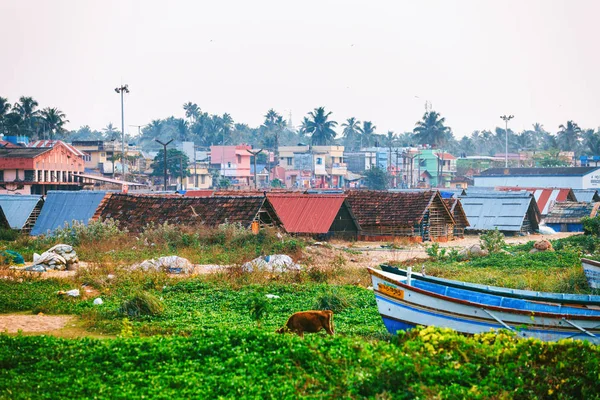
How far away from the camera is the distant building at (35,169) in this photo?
57.7 metres

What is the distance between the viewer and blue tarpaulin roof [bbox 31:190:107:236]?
113 feet

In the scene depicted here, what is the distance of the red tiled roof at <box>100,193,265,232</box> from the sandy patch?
15652 millimetres

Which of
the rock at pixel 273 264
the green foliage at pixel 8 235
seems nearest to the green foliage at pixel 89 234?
the green foliage at pixel 8 235

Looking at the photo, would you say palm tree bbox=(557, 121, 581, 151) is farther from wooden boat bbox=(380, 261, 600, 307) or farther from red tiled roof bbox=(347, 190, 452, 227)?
wooden boat bbox=(380, 261, 600, 307)

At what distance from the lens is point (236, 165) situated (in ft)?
309

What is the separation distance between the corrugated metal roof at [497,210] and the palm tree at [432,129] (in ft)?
233

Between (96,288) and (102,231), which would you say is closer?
(96,288)

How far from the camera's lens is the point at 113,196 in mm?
35188

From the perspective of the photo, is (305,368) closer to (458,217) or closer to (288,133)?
(458,217)

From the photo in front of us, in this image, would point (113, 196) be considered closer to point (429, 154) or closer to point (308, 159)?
point (308, 159)

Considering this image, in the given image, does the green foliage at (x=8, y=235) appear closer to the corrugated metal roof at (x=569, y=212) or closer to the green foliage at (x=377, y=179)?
the corrugated metal roof at (x=569, y=212)

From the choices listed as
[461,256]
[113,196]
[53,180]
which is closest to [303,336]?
[461,256]

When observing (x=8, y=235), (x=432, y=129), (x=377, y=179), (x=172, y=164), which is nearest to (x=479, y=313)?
(x=8, y=235)

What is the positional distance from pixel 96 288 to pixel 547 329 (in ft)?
38.9
